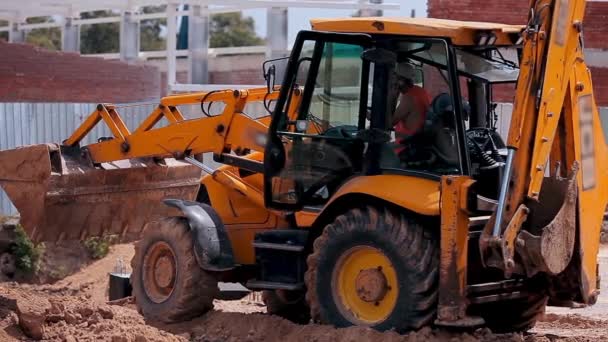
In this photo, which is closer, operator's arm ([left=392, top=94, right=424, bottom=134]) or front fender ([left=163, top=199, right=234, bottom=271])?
operator's arm ([left=392, top=94, right=424, bottom=134])

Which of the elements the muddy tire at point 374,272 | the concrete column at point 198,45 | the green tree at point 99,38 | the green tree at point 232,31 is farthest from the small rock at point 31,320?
the green tree at point 232,31

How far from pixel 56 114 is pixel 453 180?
11.9m

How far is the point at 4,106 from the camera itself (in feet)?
61.0

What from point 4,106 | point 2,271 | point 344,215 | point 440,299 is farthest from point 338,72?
point 4,106

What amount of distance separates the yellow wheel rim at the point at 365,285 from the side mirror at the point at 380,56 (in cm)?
138

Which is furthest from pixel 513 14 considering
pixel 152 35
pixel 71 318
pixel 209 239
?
pixel 152 35

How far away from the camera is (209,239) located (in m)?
10.0

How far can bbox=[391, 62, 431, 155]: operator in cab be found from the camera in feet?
29.3

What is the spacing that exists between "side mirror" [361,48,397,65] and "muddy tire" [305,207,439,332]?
1.10 meters

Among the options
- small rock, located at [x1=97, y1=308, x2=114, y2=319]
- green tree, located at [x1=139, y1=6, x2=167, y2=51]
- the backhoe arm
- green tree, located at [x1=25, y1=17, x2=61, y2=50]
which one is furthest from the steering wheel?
green tree, located at [x1=139, y1=6, x2=167, y2=51]

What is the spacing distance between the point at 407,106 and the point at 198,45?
18964 millimetres

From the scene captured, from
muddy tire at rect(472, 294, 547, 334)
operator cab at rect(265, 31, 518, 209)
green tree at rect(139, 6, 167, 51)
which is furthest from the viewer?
green tree at rect(139, 6, 167, 51)

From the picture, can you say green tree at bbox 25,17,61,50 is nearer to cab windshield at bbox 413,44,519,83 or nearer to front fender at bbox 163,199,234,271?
front fender at bbox 163,199,234,271

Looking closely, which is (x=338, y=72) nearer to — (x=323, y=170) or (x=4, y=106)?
(x=323, y=170)
